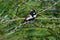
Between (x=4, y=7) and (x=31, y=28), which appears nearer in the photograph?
(x=31, y=28)

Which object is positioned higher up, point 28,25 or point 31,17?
point 31,17

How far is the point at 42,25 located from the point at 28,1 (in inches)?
25.0

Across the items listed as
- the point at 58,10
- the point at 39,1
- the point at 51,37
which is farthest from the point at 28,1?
the point at 51,37

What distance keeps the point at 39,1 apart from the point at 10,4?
1.66 ft

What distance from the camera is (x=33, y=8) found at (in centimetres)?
414

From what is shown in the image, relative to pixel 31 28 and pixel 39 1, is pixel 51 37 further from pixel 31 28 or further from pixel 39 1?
pixel 39 1

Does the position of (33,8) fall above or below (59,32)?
above

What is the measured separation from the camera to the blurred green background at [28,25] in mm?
3801

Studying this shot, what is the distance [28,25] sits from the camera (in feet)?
12.8

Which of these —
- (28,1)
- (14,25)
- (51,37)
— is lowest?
(51,37)

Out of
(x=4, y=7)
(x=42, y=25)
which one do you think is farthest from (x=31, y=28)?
(x=4, y=7)

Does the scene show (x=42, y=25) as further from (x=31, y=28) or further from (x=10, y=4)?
(x=10, y=4)

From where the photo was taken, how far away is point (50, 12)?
164 inches

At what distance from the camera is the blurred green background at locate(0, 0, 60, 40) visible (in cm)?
380
